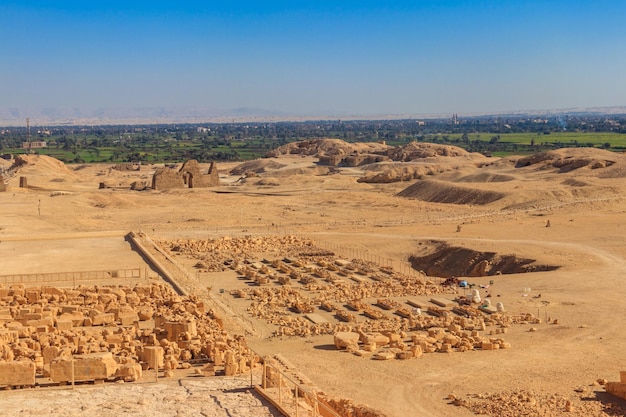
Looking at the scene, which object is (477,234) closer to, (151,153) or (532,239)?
(532,239)

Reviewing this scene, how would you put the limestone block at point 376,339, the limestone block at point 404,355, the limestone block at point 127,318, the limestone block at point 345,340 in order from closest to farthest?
the limestone block at point 404,355
the limestone block at point 345,340
the limestone block at point 376,339
the limestone block at point 127,318

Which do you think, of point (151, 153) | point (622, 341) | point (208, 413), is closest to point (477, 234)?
point (622, 341)

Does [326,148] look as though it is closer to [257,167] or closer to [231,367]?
[257,167]

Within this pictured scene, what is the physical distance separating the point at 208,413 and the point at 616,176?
55289mm

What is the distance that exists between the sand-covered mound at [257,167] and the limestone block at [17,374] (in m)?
78.9

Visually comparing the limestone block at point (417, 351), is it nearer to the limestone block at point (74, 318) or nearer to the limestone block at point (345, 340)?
the limestone block at point (345, 340)

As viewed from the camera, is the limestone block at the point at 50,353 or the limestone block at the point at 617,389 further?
the limestone block at the point at 50,353

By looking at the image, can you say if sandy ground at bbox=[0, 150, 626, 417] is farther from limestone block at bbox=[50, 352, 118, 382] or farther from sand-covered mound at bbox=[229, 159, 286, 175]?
sand-covered mound at bbox=[229, 159, 286, 175]

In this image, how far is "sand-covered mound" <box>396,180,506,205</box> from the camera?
5888cm

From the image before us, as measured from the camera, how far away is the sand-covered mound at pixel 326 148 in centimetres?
10931

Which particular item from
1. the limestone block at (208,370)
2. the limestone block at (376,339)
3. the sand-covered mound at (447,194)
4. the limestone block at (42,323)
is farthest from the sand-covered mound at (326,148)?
the limestone block at (208,370)

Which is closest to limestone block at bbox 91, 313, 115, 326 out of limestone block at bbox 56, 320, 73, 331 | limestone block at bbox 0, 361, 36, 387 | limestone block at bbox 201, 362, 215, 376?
limestone block at bbox 56, 320, 73, 331

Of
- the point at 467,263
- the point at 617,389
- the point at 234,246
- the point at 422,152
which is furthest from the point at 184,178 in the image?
the point at 617,389

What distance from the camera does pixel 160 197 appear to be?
65.4 meters
